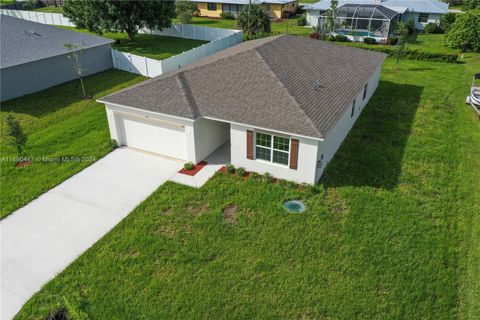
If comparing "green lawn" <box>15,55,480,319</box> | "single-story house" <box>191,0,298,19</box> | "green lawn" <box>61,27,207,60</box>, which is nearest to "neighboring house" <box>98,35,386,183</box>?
"green lawn" <box>15,55,480,319</box>

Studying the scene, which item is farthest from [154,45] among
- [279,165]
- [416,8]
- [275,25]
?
[416,8]

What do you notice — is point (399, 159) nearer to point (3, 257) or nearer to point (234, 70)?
point (234, 70)

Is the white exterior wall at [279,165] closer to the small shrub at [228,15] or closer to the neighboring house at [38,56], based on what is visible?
the neighboring house at [38,56]

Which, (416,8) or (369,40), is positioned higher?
(416,8)

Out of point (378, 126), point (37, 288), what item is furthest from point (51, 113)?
point (378, 126)

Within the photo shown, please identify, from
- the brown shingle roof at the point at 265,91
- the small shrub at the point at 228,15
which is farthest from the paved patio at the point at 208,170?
the small shrub at the point at 228,15
